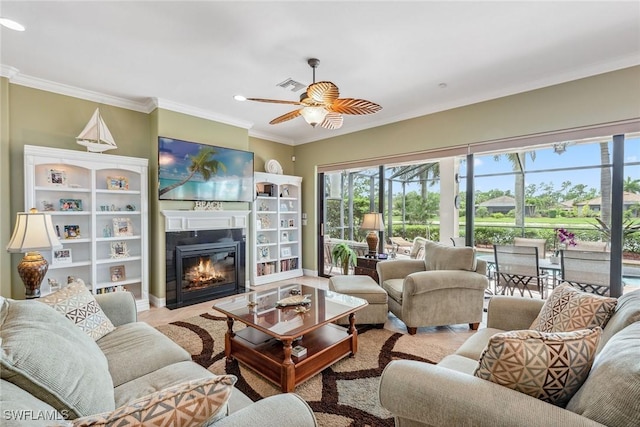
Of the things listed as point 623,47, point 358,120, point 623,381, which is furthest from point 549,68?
point 623,381

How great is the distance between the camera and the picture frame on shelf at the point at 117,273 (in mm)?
3681

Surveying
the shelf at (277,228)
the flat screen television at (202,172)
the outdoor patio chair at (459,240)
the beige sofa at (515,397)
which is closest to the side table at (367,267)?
the outdoor patio chair at (459,240)

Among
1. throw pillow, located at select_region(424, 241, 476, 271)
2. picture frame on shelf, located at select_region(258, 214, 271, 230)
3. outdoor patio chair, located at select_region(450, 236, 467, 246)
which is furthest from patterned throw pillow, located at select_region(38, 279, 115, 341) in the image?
outdoor patio chair, located at select_region(450, 236, 467, 246)

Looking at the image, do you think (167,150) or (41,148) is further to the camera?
(167,150)

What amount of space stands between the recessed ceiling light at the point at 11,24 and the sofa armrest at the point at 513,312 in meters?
4.18

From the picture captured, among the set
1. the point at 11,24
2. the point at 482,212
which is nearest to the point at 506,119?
the point at 482,212

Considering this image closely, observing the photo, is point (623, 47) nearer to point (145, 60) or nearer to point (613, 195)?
point (613, 195)

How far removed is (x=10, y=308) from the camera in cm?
113

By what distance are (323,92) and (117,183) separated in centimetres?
298

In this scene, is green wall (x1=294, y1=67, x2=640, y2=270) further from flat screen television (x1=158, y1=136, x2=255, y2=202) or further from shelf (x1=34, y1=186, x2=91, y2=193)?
shelf (x1=34, y1=186, x2=91, y2=193)

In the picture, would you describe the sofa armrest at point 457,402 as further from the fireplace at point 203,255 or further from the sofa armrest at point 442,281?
the fireplace at point 203,255

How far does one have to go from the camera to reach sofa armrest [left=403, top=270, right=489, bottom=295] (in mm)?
2857

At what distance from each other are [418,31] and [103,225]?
4.08 metres

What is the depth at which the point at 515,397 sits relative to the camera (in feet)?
3.30
